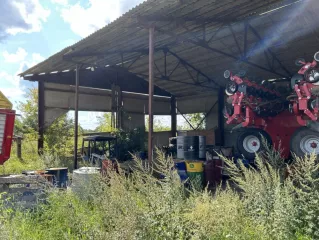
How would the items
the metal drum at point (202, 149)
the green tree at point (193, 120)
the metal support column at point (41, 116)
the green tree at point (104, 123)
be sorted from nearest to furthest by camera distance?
the metal drum at point (202, 149) < the metal support column at point (41, 116) < the green tree at point (104, 123) < the green tree at point (193, 120)

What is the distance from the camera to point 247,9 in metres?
5.19

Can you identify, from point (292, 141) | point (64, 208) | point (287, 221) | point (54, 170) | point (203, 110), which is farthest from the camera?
point (203, 110)

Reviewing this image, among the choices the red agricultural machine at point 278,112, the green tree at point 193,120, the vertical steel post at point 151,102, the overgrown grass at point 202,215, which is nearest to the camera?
the overgrown grass at point 202,215

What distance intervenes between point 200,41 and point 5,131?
13.8 feet

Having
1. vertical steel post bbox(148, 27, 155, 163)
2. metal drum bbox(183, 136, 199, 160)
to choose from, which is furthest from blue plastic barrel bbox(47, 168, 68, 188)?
metal drum bbox(183, 136, 199, 160)

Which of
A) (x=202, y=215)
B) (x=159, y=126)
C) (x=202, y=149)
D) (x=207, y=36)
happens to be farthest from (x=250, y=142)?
(x=159, y=126)

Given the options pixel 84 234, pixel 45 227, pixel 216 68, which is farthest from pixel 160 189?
pixel 216 68

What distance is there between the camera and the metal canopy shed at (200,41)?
16.3 ft

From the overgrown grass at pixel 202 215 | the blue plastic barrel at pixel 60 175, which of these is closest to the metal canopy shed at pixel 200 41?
the blue plastic barrel at pixel 60 175

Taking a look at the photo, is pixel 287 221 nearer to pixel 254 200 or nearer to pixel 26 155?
pixel 254 200

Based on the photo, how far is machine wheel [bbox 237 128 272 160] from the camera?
21.4 ft

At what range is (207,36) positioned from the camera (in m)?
7.33

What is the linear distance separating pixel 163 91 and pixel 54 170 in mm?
8766

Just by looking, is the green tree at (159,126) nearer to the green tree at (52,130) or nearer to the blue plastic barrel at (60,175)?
the green tree at (52,130)
